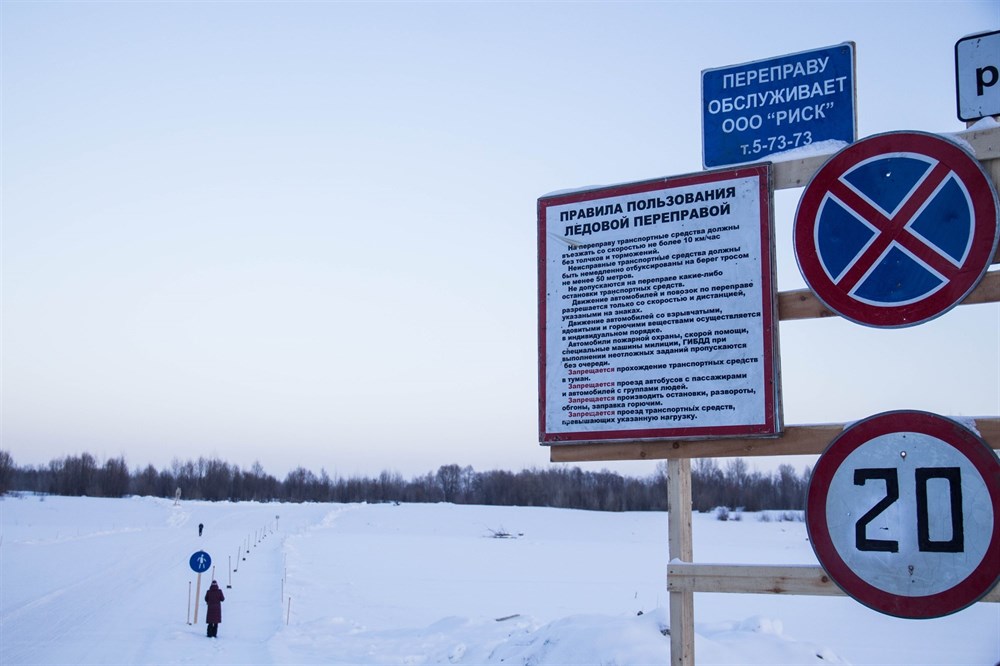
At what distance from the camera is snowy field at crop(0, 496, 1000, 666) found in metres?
13.1

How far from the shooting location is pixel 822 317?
4.19 m

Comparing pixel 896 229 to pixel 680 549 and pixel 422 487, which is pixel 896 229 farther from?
pixel 422 487

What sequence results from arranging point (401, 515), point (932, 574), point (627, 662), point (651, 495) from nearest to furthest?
point (932, 574) → point (627, 662) → point (401, 515) → point (651, 495)

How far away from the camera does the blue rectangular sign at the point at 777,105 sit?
14.7ft

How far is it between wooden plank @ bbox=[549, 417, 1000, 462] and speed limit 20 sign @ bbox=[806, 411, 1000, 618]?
0.28 metres

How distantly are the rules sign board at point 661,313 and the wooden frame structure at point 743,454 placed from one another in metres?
0.09

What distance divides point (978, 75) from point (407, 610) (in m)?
20.9

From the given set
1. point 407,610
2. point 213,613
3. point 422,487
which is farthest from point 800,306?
point 422,487

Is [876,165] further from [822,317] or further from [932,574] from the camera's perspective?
[932,574]

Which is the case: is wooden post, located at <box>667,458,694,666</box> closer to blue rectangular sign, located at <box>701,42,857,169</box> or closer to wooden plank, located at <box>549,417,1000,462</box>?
wooden plank, located at <box>549,417,1000,462</box>

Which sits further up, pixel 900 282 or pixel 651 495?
pixel 900 282

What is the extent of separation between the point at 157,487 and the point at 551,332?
543 ft

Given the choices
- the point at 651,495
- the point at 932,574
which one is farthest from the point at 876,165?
the point at 651,495

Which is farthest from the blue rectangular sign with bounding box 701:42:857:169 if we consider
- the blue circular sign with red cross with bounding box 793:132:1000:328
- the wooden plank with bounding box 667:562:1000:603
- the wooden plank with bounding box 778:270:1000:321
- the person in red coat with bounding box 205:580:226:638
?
the person in red coat with bounding box 205:580:226:638
